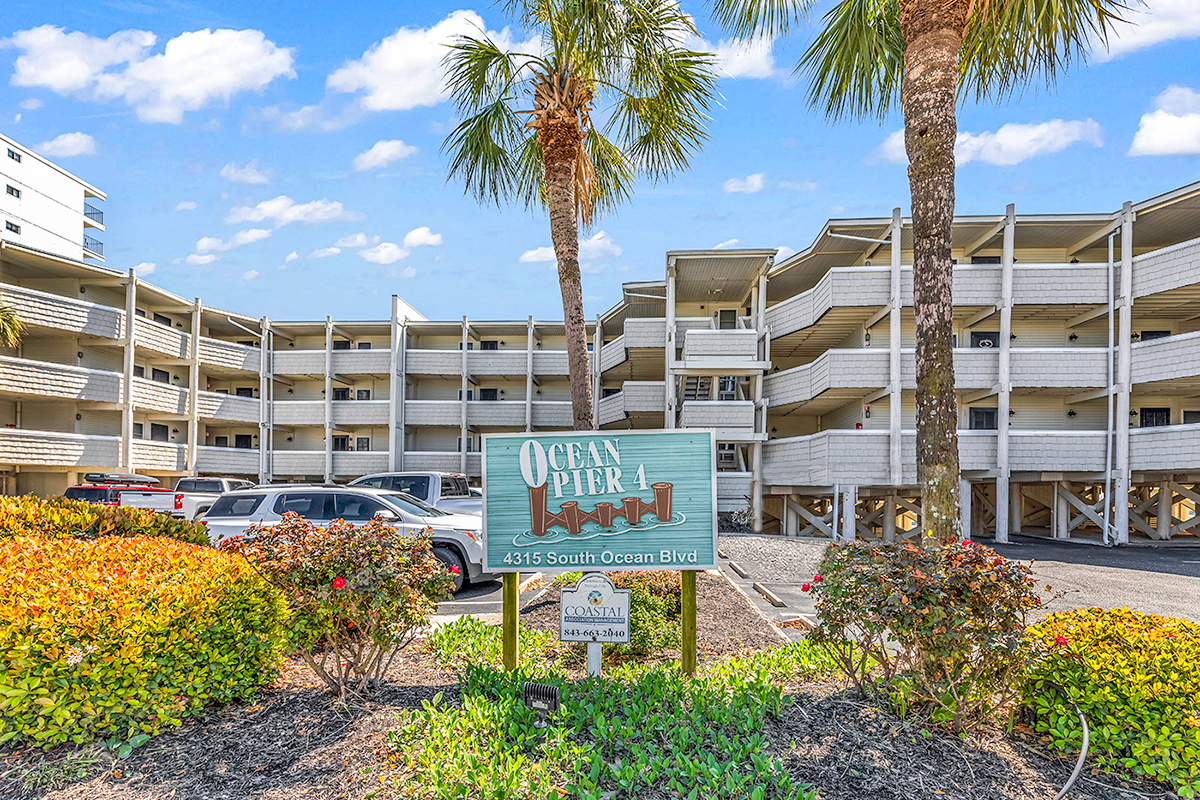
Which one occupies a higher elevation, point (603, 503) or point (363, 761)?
point (603, 503)

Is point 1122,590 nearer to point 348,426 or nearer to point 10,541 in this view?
point 10,541

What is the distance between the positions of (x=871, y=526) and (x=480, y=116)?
19.7 meters

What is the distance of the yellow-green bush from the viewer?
711 centimetres

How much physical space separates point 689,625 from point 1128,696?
8.88ft

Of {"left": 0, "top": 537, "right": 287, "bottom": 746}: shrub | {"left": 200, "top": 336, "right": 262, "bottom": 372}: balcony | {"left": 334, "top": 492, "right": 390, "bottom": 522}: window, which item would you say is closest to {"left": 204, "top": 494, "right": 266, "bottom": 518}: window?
{"left": 334, "top": 492, "right": 390, "bottom": 522}: window

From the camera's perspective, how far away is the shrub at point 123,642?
3.67 metres

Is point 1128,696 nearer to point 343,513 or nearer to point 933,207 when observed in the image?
point 933,207

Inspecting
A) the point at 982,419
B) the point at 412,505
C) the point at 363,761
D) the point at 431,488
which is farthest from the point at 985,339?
the point at 363,761

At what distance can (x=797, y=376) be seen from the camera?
72.7 ft

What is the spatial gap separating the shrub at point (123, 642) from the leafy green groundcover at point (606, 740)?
4.89ft

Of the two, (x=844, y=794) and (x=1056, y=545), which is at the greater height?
(x=844, y=794)

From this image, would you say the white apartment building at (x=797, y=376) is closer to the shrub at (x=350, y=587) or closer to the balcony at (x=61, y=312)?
the balcony at (x=61, y=312)

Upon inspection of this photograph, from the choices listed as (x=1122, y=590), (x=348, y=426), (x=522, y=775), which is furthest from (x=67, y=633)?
(x=348, y=426)

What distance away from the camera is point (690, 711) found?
4.09m
